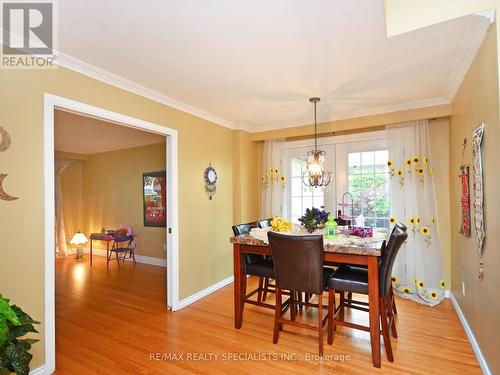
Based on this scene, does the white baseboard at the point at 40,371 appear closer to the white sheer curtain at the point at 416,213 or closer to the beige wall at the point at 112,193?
the beige wall at the point at 112,193

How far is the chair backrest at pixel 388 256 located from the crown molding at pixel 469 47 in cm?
150

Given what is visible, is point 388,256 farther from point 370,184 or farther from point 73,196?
point 73,196

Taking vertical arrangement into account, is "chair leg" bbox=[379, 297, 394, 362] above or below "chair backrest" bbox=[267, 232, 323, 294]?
below

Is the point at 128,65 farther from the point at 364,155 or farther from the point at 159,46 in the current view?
the point at 364,155

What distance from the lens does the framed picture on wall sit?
526cm

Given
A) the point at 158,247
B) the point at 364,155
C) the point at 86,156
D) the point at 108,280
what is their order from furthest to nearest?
1. the point at 86,156
2. the point at 158,247
3. the point at 108,280
4. the point at 364,155

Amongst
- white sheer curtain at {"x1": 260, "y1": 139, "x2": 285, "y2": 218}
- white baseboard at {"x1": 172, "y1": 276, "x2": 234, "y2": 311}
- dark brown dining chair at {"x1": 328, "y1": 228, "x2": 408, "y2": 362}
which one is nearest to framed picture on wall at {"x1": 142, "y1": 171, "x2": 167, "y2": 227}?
white baseboard at {"x1": 172, "y1": 276, "x2": 234, "y2": 311}

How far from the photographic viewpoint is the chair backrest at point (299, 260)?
221 cm

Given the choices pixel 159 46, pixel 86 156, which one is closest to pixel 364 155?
pixel 159 46

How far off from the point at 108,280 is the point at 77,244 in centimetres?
215

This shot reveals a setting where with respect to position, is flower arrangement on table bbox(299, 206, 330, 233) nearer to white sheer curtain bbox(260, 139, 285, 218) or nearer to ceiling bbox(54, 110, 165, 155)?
white sheer curtain bbox(260, 139, 285, 218)

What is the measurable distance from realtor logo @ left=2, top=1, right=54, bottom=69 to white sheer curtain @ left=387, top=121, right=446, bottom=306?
3769 millimetres

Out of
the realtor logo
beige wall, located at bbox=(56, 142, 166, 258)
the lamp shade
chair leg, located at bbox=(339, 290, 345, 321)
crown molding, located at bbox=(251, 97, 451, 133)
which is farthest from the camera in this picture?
the lamp shade

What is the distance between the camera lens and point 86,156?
20.7 feet
